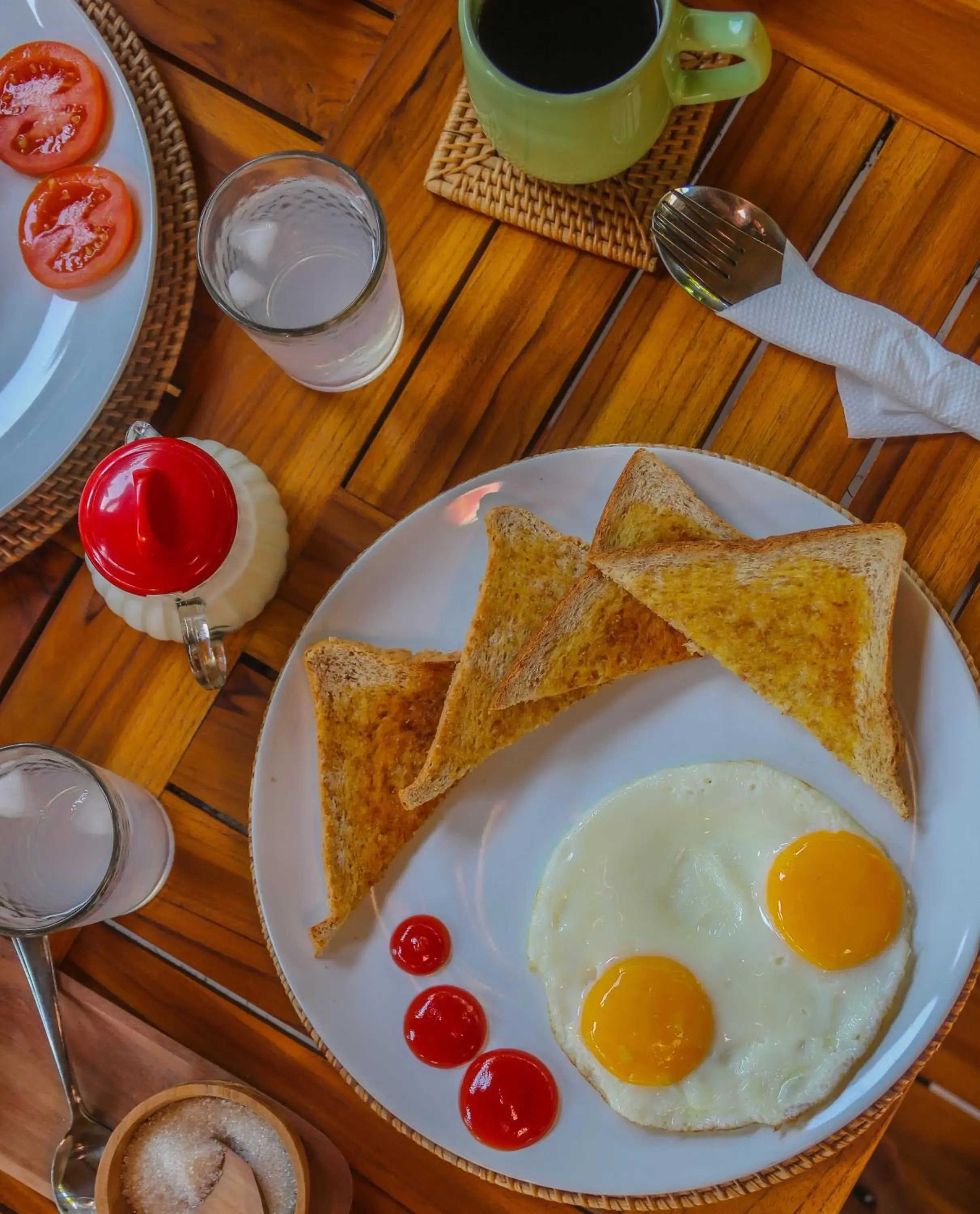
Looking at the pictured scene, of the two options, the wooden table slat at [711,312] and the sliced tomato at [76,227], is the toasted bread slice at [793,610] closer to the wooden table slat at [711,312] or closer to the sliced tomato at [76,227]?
the wooden table slat at [711,312]

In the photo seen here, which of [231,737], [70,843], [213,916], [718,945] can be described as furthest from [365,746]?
[718,945]

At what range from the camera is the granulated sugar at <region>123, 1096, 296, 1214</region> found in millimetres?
1543

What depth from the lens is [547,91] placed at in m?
1.40

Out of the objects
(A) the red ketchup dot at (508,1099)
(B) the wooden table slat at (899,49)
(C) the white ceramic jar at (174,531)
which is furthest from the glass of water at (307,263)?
(A) the red ketchup dot at (508,1099)

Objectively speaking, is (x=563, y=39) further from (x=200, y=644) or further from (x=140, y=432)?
(x=200, y=644)

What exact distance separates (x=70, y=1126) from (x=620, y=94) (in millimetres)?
1742

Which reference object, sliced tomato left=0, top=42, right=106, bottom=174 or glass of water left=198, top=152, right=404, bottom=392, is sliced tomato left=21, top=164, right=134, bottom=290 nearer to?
sliced tomato left=0, top=42, right=106, bottom=174

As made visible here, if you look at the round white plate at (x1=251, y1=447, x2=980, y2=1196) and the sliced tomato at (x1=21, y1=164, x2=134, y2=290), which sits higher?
the sliced tomato at (x1=21, y1=164, x2=134, y2=290)

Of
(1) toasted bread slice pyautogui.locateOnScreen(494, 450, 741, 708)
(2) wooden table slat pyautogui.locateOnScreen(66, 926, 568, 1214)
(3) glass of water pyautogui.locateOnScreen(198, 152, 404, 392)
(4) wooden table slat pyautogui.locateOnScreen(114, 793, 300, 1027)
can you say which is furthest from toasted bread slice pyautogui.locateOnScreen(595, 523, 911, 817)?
(2) wooden table slat pyautogui.locateOnScreen(66, 926, 568, 1214)

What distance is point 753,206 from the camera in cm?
160

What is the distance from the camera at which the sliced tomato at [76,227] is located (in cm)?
162

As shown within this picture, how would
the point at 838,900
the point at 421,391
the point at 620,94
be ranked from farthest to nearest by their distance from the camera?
the point at 421,391 < the point at 838,900 < the point at 620,94

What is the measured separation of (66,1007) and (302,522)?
2.88ft

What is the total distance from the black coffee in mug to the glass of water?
27 centimetres
